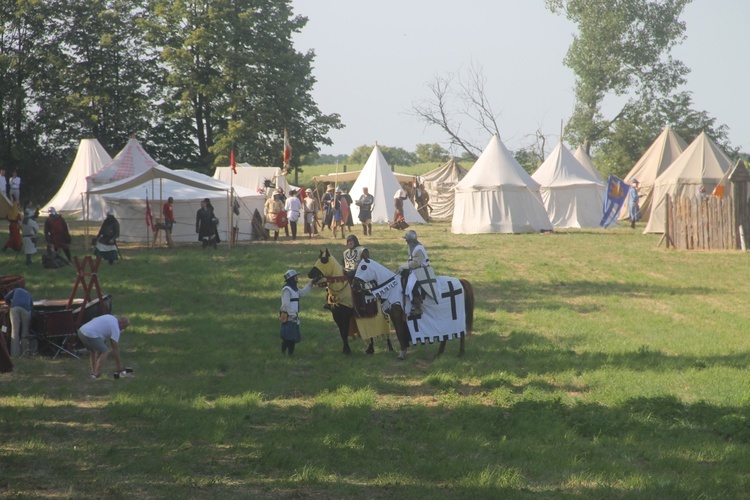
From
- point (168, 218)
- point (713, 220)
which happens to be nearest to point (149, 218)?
point (168, 218)

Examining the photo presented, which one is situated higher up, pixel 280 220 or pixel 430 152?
pixel 430 152

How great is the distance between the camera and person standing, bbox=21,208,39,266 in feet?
66.9

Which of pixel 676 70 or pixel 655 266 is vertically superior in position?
pixel 676 70

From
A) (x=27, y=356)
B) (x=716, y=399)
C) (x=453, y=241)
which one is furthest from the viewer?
(x=453, y=241)

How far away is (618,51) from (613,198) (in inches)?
927

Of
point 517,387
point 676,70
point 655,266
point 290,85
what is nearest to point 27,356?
point 517,387

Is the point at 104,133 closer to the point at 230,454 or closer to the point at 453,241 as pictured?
the point at 453,241

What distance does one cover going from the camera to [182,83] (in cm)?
4528

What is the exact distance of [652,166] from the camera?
131 ft

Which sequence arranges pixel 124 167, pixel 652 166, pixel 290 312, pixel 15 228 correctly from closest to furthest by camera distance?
pixel 290 312 → pixel 15 228 → pixel 124 167 → pixel 652 166

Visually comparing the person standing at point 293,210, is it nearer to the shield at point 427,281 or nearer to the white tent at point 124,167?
the white tent at point 124,167

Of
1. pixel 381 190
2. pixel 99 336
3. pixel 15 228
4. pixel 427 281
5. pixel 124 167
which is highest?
pixel 124 167

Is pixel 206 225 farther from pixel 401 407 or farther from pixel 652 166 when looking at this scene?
pixel 652 166

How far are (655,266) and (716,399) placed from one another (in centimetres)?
1210
